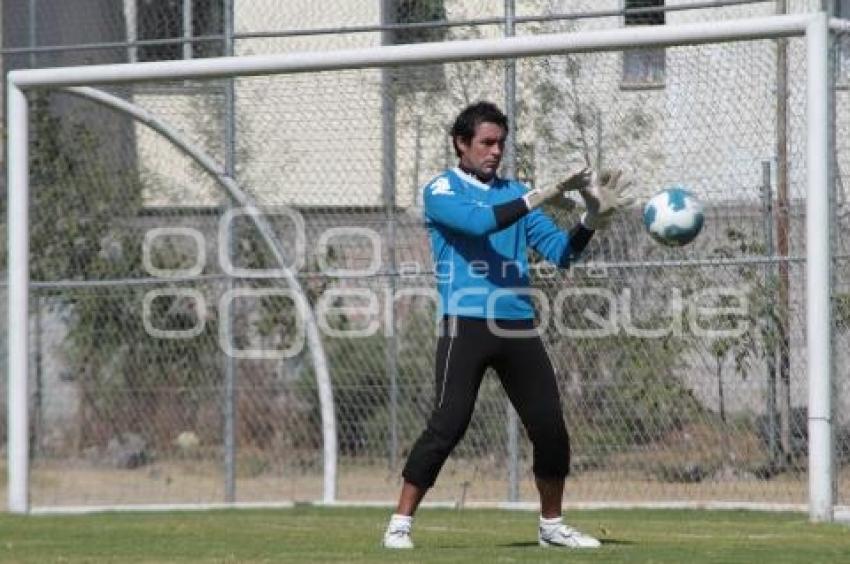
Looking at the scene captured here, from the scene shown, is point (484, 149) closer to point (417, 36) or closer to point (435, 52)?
point (435, 52)

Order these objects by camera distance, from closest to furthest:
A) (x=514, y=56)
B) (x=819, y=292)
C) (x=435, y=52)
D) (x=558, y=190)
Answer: (x=558, y=190)
(x=819, y=292)
(x=514, y=56)
(x=435, y=52)

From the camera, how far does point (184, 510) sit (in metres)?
13.0

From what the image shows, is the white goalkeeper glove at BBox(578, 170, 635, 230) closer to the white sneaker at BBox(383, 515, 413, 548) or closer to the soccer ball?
the soccer ball

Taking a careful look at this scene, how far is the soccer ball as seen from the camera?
9.24 meters

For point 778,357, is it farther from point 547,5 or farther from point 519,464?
point 547,5

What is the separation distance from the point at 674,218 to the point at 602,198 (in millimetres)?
557

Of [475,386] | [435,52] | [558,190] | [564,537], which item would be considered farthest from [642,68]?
[564,537]

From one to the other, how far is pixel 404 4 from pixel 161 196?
2.21 meters

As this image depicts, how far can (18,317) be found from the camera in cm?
1256

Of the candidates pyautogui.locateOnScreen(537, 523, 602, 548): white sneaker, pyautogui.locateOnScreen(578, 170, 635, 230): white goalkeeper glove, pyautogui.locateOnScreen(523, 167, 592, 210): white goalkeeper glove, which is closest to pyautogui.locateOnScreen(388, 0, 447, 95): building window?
pyautogui.locateOnScreen(578, 170, 635, 230): white goalkeeper glove

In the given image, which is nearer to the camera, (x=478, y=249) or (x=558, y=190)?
(x=558, y=190)

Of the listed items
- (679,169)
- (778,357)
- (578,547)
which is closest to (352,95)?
(679,169)

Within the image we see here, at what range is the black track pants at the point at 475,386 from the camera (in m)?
8.77

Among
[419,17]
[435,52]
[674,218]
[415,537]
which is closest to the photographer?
[674,218]
